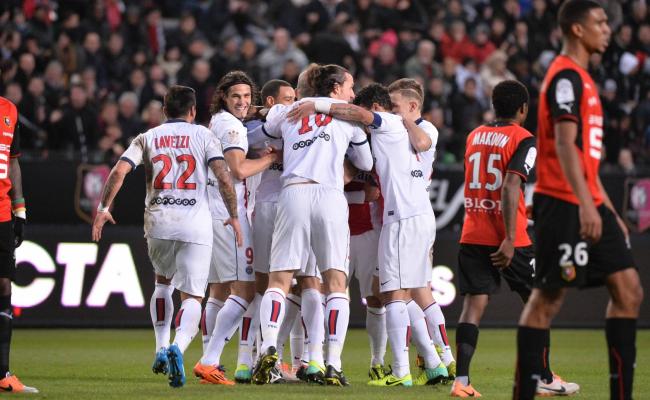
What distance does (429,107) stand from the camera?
19859mm

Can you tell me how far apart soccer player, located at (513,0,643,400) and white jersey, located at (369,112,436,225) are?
8.95 ft

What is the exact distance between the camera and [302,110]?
31.3 feet

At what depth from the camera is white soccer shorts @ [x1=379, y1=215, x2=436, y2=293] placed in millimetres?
9617

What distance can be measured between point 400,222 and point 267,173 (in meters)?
1.28

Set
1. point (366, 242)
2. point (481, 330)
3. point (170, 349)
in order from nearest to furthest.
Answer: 1. point (170, 349)
2. point (366, 242)
3. point (481, 330)

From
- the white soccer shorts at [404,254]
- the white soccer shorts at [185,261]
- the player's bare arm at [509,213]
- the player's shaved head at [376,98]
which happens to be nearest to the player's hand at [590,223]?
the player's bare arm at [509,213]

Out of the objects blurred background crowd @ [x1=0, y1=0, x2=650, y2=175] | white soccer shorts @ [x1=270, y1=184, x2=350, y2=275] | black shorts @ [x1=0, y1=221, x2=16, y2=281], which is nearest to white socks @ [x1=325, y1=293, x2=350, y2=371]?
white soccer shorts @ [x1=270, y1=184, x2=350, y2=275]

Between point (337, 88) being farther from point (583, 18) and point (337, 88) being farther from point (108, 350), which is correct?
point (108, 350)

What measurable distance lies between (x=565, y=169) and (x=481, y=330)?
9570mm

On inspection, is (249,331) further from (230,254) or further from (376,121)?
(376,121)

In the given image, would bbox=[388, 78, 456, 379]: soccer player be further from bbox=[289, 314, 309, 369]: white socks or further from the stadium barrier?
the stadium barrier

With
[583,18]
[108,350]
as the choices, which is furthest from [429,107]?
[583,18]

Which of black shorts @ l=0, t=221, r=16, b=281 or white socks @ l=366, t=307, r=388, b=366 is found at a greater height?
black shorts @ l=0, t=221, r=16, b=281

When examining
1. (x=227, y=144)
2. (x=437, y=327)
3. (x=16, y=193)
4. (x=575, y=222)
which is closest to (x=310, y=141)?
(x=227, y=144)
